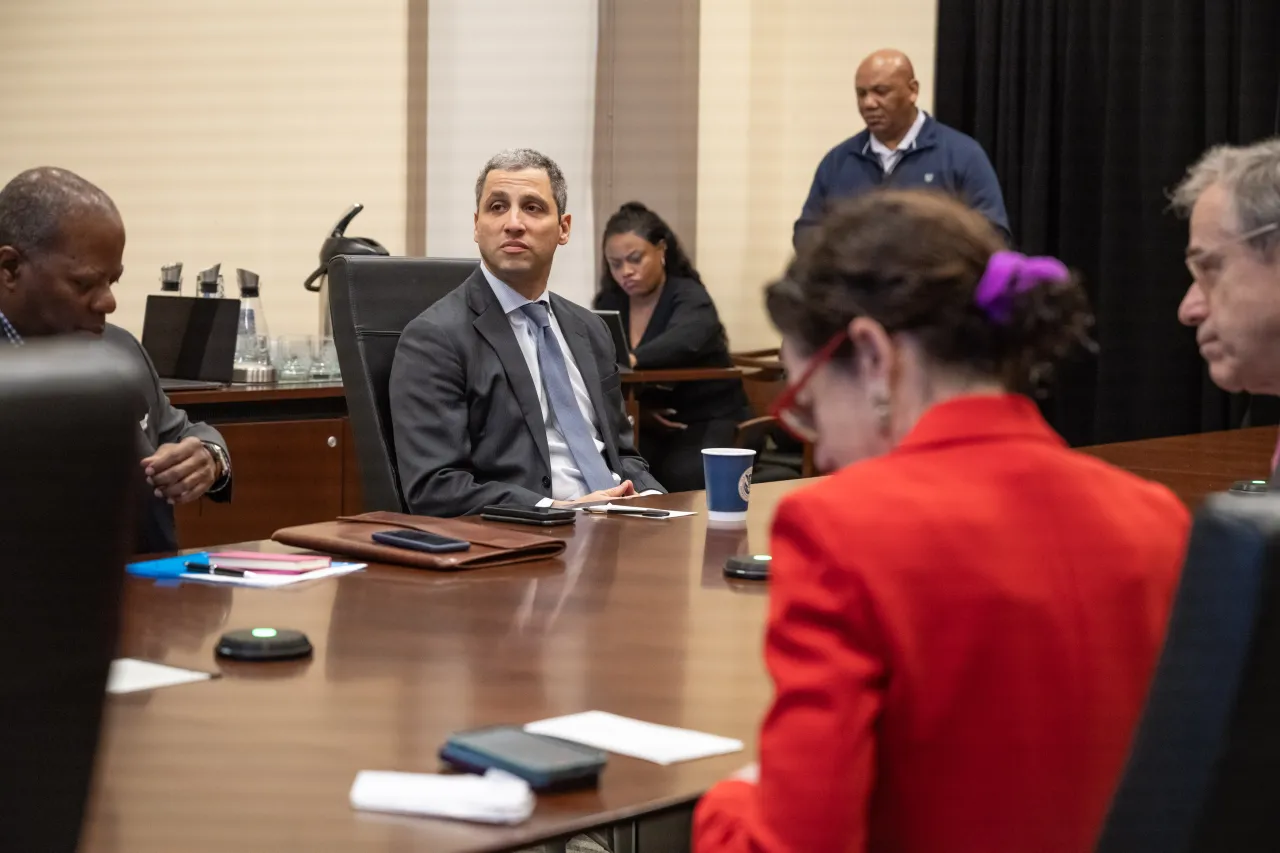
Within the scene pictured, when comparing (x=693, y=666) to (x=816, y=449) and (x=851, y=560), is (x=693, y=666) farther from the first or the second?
(x=851, y=560)

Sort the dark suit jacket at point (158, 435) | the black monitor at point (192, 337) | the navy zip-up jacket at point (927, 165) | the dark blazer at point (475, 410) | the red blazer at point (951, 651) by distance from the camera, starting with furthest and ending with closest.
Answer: the navy zip-up jacket at point (927, 165) < the black monitor at point (192, 337) < the dark blazer at point (475, 410) < the dark suit jacket at point (158, 435) < the red blazer at point (951, 651)

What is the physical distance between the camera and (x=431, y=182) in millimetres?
5555

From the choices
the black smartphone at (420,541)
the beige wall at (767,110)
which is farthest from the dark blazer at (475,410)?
the beige wall at (767,110)

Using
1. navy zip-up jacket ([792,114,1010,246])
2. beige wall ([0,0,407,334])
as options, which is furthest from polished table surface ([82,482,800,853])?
beige wall ([0,0,407,334])

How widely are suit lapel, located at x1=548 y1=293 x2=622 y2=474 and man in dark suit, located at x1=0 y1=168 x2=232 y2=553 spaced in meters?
0.85

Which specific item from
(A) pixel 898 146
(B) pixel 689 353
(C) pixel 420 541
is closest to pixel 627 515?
(C) pixel 420 541

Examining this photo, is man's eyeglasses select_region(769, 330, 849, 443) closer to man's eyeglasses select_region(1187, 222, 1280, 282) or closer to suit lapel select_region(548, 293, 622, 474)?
man's eyeglasses select_region(1187, 222, 1280, 282)

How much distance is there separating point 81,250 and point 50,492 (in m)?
1.84

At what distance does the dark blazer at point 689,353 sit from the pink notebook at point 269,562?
10.1 ft

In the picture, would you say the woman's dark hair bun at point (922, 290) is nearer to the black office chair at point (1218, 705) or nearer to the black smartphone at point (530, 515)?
the black office chair at point (1218, 705)

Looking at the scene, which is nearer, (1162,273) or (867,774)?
(867,774)

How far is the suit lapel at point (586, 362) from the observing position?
308 centimetres

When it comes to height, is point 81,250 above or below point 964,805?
above

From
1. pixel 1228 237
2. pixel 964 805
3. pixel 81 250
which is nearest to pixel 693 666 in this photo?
pixel 964 805
